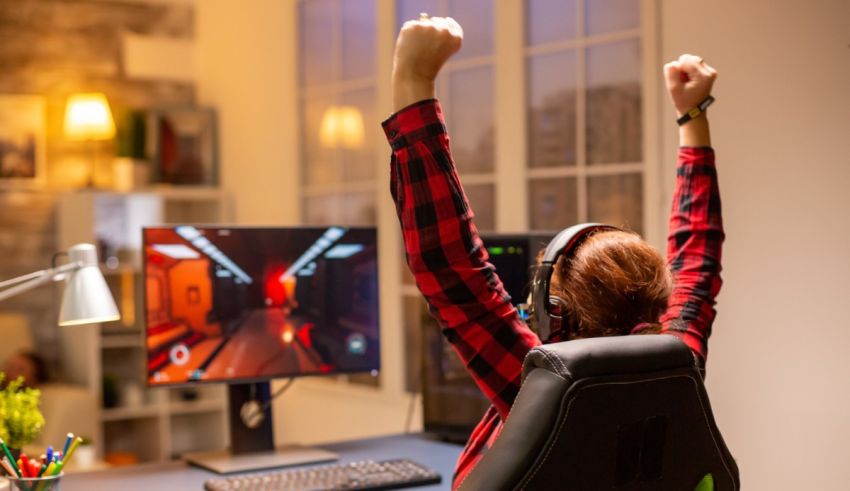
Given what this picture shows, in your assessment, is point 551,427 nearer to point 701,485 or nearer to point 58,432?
point 701,485

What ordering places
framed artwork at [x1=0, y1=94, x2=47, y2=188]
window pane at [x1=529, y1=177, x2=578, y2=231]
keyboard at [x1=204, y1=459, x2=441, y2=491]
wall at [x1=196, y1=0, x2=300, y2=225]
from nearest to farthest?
keyboard at [x1=204, y1=459, x2=441, y2=491] → window pane at [x1=529, y1=177, x2=578, y2=231] → wall at [x1=196, y1=0, x2=300, y2=225] → framed artwork at [x1=0, y1=94, x2=47, y2=188]

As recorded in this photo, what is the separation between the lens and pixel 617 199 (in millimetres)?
3418

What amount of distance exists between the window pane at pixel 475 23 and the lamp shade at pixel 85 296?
2.20m

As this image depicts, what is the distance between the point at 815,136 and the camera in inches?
104

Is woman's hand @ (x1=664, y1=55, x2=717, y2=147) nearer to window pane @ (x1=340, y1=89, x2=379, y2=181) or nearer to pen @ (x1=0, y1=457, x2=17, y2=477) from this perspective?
pen @ (x1=0, y1=457, x2=17, y2=477)

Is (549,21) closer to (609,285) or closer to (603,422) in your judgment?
(609,285)

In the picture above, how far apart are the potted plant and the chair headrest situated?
129 centimetres

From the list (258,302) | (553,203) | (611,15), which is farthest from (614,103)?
(258,302)

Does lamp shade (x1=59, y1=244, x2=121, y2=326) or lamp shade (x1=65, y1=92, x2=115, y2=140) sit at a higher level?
lamp shade (x1=65, y1=92, x2=115, y2=140)

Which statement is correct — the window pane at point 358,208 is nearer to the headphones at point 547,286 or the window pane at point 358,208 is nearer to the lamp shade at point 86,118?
the lamp shade at point 86,118

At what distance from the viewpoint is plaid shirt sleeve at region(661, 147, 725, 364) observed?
1690 millimetres

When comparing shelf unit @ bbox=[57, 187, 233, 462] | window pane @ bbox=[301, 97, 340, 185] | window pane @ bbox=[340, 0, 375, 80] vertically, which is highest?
window pane @ bbox=[340, 0, 375, 80]

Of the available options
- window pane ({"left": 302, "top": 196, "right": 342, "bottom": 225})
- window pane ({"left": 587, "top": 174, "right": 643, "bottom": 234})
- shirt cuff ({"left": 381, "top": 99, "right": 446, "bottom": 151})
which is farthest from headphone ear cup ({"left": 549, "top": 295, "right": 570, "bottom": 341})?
window pane ({"left": 302, "top": 196, "right": 342, "bottom": 225})

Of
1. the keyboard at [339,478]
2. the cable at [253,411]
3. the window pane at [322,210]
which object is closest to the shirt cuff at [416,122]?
the keyboard at [339,478]
